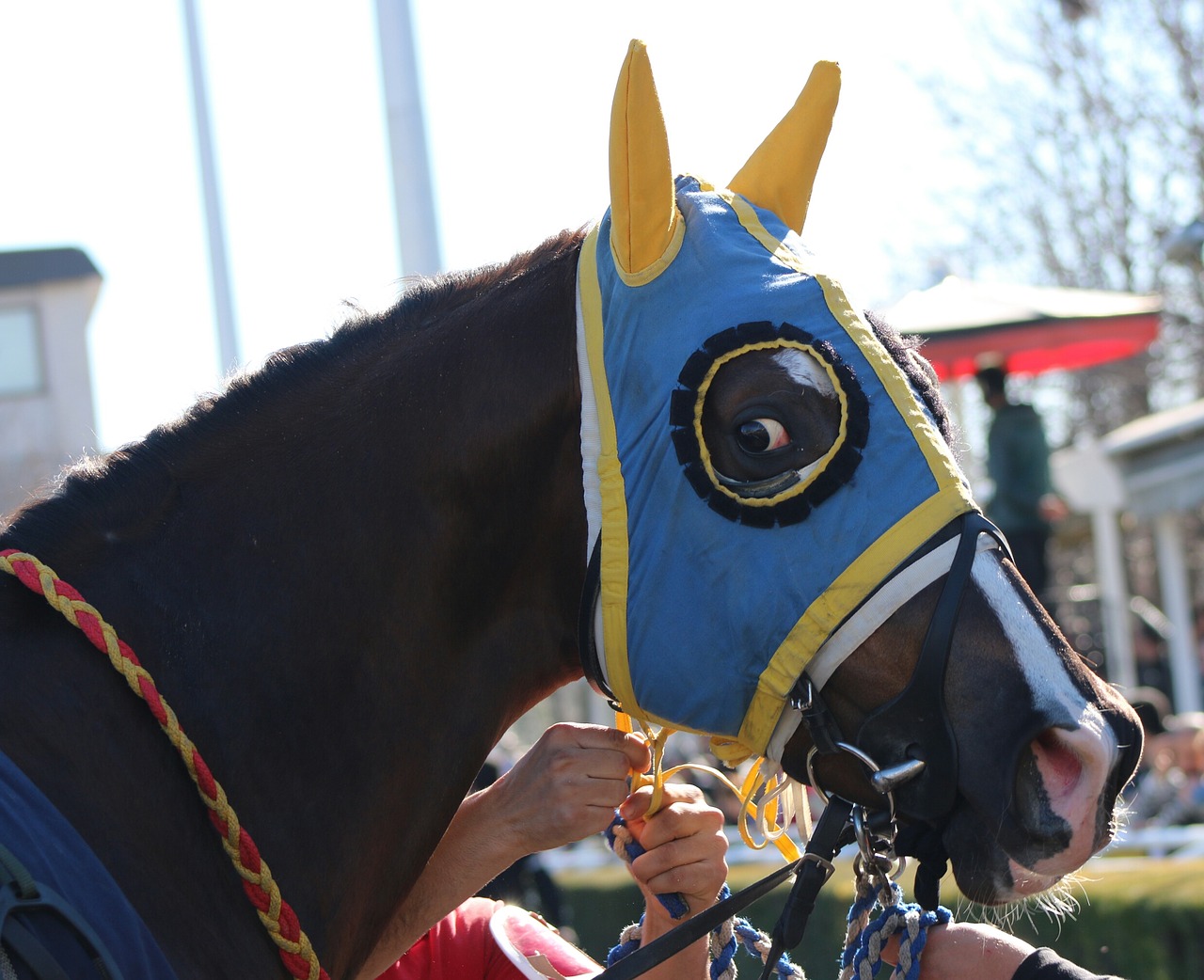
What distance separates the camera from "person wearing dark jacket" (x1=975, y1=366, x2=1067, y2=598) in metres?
6.96

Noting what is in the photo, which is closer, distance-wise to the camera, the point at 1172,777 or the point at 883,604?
the point at 883,604

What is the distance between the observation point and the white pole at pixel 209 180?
9.08 meters

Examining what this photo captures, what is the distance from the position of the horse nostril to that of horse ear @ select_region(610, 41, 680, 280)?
86 centimetres

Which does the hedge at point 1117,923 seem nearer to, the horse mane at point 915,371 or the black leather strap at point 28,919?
the horse mane at point 915,371

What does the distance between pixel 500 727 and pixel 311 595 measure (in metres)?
0.37

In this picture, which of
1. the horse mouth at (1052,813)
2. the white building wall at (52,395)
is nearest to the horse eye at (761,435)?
the horse mouth at (1052,813)

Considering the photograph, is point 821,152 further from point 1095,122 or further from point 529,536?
point 1095,122

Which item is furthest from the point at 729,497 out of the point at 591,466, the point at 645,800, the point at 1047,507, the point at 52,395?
the point at 52,395

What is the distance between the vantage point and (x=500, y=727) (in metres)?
2.01

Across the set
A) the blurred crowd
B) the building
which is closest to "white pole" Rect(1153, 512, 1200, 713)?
the blurred crowd

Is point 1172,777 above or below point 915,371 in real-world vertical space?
below

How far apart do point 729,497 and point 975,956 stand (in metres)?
0.92

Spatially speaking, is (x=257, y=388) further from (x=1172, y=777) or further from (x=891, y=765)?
(x=1172, y=777)

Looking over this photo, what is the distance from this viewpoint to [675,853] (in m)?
2.20
